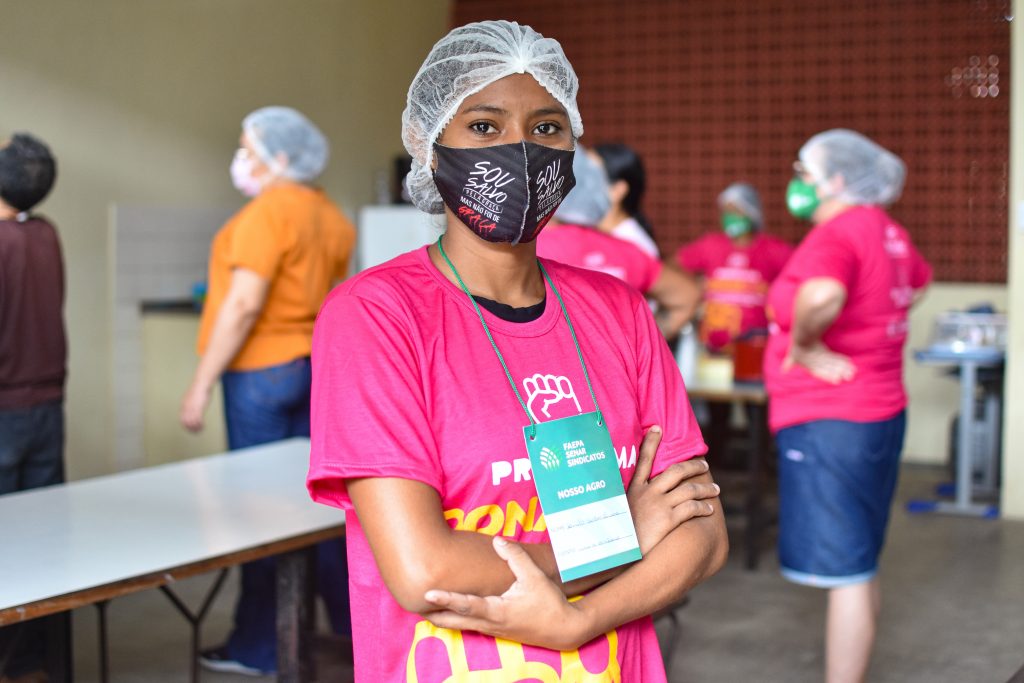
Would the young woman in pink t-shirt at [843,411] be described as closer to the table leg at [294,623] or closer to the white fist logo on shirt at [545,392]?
the table leg at [294,623]

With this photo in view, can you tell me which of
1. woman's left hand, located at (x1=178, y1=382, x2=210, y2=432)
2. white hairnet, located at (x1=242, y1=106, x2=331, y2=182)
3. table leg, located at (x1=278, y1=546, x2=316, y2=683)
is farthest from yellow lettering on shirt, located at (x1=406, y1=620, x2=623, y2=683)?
white hairnet, located at (x1=242, y1=106, x2=331, y2=182)

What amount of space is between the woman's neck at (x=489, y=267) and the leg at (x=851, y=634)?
1.90 meters

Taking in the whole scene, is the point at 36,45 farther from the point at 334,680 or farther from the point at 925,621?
the point at 925,621

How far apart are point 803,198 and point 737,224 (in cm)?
311

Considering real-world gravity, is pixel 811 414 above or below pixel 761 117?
below

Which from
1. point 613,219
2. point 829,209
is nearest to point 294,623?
point 829,209

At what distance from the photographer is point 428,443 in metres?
1.36

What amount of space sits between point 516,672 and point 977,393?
5.83m

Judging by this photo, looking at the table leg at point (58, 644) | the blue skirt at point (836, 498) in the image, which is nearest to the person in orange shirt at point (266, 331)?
the table leg at point (58, 644)

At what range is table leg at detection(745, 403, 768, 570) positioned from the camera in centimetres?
489

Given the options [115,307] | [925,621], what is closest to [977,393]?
[925,621]

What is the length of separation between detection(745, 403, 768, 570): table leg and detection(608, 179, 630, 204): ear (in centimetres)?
117

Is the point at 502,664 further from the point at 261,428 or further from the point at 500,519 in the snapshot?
the point at 261,428

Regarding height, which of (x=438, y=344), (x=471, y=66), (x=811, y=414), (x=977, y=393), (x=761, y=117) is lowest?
(x=977, y=393)
